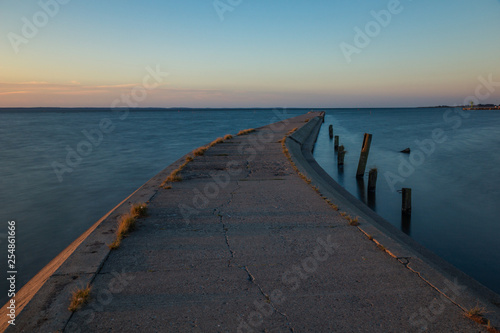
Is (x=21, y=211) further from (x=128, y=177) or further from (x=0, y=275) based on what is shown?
(x=128, y=177)

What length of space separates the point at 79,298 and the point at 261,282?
195 cm

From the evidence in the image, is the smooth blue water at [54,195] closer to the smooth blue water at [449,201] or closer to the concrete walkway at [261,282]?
the concrete walkway at [261,282]

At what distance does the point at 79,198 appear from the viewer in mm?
11594

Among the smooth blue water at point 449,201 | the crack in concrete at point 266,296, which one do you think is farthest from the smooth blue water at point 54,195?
the smooth blue water at point 449,201

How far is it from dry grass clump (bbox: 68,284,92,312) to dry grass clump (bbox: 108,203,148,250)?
3.99 feet

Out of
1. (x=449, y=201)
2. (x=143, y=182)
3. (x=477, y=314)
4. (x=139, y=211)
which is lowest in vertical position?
(x=449, y=201)

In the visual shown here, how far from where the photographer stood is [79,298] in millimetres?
3334

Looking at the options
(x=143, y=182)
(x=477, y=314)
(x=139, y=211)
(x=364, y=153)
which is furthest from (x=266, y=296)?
(x=364, y=153)

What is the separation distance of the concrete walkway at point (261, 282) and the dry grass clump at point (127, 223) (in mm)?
129

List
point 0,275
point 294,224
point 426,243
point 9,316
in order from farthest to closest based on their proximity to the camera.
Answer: point 426,243
point 0,275
point 294,224
point 9,316

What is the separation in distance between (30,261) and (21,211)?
4242 millimetres

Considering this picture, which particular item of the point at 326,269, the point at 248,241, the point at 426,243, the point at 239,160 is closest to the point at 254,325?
the point at 326,269

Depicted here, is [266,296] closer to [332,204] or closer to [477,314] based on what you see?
Result: [477,314]

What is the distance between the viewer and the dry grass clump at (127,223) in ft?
15.7
